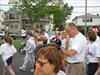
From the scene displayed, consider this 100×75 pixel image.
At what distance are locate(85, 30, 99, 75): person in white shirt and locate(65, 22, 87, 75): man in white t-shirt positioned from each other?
1.24m

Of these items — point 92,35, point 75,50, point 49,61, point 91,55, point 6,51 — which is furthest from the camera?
point 6,51

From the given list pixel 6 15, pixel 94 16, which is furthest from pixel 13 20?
pixel 94 16

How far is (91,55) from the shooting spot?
10.1 metres

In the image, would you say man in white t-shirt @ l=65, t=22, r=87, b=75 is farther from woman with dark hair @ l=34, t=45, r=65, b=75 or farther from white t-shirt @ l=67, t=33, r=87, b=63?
woman with dark hair @ l=34, t=45, r=65, b=75

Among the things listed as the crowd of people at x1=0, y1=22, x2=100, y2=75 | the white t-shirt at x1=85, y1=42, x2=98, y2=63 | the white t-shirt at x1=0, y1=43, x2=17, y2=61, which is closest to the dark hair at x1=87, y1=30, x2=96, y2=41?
the crowd of people at x1=0, y1=22, x2=100, y2=75

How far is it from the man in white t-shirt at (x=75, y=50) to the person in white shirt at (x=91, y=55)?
124cm

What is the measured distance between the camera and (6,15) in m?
109

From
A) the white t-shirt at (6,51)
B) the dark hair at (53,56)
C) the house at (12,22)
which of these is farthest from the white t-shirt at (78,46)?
the house at (12,22)

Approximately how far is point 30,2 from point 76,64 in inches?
1506

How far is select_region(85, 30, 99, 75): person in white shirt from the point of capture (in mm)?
10023

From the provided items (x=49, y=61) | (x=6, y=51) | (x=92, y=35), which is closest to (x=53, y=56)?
(x=49, y=61)

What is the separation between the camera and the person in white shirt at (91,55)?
1002 cm

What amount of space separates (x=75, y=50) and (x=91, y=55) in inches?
78.5

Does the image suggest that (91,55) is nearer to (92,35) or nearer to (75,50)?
(92,35)
